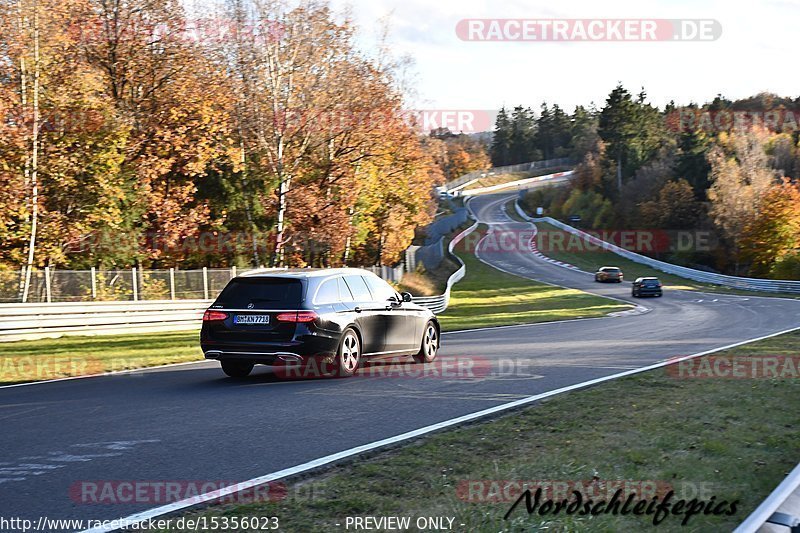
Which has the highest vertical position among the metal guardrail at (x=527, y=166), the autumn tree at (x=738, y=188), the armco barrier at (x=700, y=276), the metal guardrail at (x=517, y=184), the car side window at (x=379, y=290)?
the metal guardrail at (x=527, y=166)

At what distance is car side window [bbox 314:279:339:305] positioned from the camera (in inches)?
493

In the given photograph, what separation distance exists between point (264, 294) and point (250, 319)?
1.42ft

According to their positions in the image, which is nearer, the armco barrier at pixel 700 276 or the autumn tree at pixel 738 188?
the armco barrier at pixel 700 276

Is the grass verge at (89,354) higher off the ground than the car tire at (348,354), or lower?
lower

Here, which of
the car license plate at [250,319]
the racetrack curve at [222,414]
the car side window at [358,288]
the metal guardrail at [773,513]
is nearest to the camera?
the metal guardrail at [773,513]

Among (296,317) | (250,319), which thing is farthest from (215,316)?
(296,317)

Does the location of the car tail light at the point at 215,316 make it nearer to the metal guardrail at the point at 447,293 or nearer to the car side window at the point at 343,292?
the car side window at the point at 343,292

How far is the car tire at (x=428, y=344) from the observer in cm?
1510

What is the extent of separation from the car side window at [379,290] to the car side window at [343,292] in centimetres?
72

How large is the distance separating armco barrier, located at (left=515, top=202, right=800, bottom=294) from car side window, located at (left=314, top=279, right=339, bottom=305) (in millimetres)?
46616

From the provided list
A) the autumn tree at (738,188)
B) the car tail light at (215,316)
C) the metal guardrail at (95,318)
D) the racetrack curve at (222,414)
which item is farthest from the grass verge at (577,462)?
the autumn tree at (738,188)

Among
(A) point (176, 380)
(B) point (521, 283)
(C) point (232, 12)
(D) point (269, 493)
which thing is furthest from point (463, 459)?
(B) point (521, 283)

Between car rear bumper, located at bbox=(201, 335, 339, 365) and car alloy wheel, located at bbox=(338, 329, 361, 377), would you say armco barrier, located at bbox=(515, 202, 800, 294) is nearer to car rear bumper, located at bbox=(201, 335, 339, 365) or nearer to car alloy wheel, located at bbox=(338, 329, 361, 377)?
car alloy wheel, located at bbox=(338, 329, 361, 377)

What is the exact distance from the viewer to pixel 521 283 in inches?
2343
